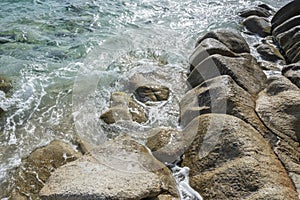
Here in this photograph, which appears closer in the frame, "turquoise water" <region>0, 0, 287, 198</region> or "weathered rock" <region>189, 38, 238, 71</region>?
"turquoise water" <region>0, 0, 287, 198</region>

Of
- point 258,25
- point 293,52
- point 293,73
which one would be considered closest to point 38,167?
point 293,73

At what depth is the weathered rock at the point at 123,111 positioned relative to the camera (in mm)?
6543

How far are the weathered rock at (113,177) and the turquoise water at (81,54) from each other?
4.16 feet

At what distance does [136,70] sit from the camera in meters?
8.46

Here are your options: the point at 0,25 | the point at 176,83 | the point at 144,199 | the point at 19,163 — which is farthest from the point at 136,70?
the point at 0,25

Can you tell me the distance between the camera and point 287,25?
10.1 meters

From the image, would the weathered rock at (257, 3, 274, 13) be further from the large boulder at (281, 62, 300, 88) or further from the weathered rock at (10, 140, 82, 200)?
the weathered rock at (10, 140, 82, 200)

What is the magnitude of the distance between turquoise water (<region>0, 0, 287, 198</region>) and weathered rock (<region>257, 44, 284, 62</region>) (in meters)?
2.36

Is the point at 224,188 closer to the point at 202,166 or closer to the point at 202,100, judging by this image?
the point at 202,166

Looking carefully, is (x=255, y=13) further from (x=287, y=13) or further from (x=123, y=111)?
(x=123, y=111)

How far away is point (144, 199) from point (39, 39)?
7844mm

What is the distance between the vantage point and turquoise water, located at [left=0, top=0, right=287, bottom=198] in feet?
21.1

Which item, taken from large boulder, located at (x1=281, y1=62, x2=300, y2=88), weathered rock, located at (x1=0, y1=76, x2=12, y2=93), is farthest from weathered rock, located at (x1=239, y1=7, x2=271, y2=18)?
weathered rock, located at (x1=0, y1=76, x2=12, y2=93)

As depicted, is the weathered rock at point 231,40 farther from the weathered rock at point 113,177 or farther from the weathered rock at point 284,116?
the weathered rock at point 113,177
